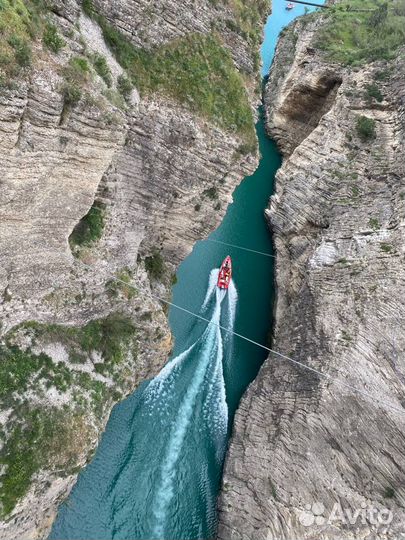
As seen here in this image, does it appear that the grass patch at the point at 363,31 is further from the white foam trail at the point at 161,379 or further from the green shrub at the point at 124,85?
the white foam trail at the point at 161,379

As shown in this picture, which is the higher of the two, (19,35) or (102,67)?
(102,67)

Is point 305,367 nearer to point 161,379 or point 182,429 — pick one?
point 182,429

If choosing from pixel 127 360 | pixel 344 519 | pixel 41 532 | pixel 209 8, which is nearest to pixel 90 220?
pixel 127 360

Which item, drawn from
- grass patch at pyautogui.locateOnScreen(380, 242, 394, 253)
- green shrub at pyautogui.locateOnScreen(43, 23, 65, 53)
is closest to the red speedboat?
grass patch at pyautogui.locateOnScreen(380, 242, 394, 253)

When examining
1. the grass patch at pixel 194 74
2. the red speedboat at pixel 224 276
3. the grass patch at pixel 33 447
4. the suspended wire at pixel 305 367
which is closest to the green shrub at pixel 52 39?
the grass patch at pixel 194 74

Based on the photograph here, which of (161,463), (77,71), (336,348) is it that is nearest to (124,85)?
(77,71)

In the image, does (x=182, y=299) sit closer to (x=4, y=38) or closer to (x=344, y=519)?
(x=344, y=519)
